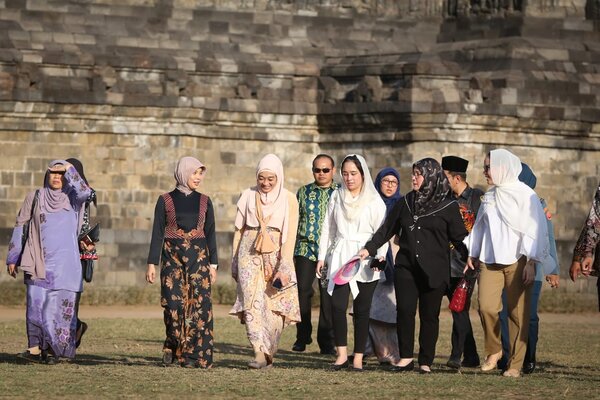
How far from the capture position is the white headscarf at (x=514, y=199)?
49.0 feet

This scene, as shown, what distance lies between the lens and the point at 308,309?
717 inches

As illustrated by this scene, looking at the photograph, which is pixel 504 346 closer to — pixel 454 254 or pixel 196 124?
pixel 454 254

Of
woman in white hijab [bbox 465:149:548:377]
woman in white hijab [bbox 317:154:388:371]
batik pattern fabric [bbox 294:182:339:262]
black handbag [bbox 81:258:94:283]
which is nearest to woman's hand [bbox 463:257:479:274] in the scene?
woman in white hijab [bbox 465:149:548:377]

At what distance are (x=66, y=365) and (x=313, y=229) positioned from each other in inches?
136

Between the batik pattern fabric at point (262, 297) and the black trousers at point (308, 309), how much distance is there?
166cm

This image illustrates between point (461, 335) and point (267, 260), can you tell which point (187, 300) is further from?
point (461, 335)

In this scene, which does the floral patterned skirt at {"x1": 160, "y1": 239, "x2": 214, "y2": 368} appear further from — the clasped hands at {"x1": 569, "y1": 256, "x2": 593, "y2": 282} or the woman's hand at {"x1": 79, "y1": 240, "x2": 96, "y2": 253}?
the clasped hands at {"x1": 569, "y1": 256, "x2": 593, "y2": 282}

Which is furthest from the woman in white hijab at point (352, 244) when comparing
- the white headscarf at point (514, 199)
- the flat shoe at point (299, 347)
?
the flat shoe at point (299, 347)

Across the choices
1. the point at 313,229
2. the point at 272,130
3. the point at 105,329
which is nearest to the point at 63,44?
the point at 272,130

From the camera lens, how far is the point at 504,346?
15.7m

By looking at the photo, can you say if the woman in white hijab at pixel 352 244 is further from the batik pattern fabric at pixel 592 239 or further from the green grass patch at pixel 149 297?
the green grass patch at pixel 149 297

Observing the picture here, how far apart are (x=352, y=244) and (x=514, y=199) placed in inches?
55.5

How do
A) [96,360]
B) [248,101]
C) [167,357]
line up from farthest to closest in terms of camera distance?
[248,101]
[96,360]
[167,357]

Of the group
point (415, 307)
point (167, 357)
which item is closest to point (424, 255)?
point (415, 307)
